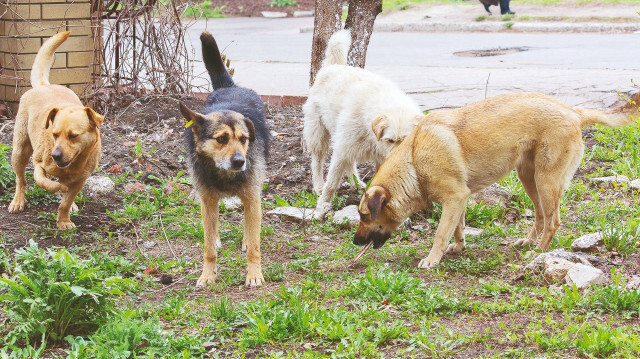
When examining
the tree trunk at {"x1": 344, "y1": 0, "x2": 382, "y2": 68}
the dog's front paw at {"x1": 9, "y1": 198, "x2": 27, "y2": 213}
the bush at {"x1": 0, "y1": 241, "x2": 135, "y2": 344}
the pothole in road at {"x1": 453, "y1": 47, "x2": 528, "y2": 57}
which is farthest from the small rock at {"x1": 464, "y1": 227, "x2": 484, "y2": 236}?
the pothole in road at {"x1": 453, "y1": 47, "x2": 528, "y2": 57}

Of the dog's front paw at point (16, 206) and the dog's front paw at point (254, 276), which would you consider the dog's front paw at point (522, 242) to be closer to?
the dog's front paw at point (254, 276)

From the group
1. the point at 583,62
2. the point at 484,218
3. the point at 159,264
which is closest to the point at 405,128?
the point at 484,218

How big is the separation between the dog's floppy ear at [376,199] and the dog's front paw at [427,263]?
17.6 inches

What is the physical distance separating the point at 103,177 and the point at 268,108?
3.03 metres

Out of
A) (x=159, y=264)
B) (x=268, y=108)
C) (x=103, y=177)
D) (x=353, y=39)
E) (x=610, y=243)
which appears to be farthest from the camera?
(x=268, y=108)

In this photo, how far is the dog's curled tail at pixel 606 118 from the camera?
4.96 metres

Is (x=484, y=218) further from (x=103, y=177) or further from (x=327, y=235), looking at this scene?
(x=103, y=177)

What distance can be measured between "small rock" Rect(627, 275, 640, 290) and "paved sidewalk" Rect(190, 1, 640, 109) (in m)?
4.42

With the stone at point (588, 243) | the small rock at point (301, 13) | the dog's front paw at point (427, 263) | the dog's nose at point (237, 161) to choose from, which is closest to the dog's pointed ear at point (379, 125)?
the dog's front paw at point (427, 263)

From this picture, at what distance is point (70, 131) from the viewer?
542 centimetres

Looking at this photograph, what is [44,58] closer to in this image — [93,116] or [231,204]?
[93,116]

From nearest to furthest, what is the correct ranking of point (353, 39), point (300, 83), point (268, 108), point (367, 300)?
point (367, 300), point (353, 39), point (268, 108), point (300, 83)

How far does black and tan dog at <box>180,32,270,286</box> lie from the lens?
465 centimetres

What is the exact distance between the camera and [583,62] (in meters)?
12.8
